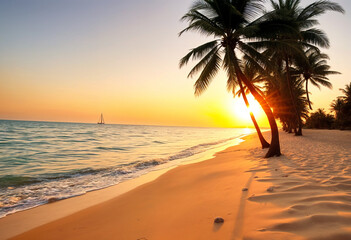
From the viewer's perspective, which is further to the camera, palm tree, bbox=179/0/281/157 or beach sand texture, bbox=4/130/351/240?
palm tree, bbox=179/0/281/157

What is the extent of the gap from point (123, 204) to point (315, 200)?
12.2 ft

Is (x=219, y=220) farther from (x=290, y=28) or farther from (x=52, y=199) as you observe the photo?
(x=290, y=28)

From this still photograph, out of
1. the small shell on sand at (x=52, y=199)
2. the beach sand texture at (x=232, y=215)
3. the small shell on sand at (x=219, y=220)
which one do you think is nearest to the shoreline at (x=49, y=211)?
the small shell on sand at (x=52, y=199)

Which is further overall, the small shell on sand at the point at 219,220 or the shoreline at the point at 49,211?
the shoreline at the point at 49,211

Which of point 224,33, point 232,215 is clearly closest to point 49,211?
point 232,215

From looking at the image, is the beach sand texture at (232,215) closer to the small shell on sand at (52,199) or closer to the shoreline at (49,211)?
the shoreline at (49,211)

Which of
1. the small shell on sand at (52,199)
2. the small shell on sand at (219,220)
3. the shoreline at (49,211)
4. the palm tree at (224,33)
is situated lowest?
the small shell on sand at (52,199)

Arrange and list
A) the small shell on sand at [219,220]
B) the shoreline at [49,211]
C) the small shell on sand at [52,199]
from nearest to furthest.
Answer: the small shell on sand at [219,220]
the shoreline at [49,211]
the small shell on sand at [52,199]

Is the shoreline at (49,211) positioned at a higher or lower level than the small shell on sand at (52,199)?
higher

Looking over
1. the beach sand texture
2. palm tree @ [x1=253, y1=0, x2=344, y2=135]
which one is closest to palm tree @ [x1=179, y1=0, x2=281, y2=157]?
palm tree @ [x1=253, y1=0, x2=344, y2=135]

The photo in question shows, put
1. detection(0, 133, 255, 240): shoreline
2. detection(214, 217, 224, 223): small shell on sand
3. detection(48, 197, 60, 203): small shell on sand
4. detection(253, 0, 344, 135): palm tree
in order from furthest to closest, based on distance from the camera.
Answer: detection(253, 0, 344, 135): palm tree, detection(48, 197, 60, 203): small shell on sand, detection(0, 133, 255, 240): shoreline, detection(214, 217, 224, 223): small shell on sand

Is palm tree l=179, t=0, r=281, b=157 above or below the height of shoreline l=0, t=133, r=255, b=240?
above

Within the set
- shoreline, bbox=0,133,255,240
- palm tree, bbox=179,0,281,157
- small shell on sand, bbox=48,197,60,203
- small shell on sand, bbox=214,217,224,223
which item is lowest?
small shell on sand, bbox=48,197,60,203

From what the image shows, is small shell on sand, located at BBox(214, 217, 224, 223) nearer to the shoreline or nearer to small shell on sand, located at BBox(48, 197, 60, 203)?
the shoreline
